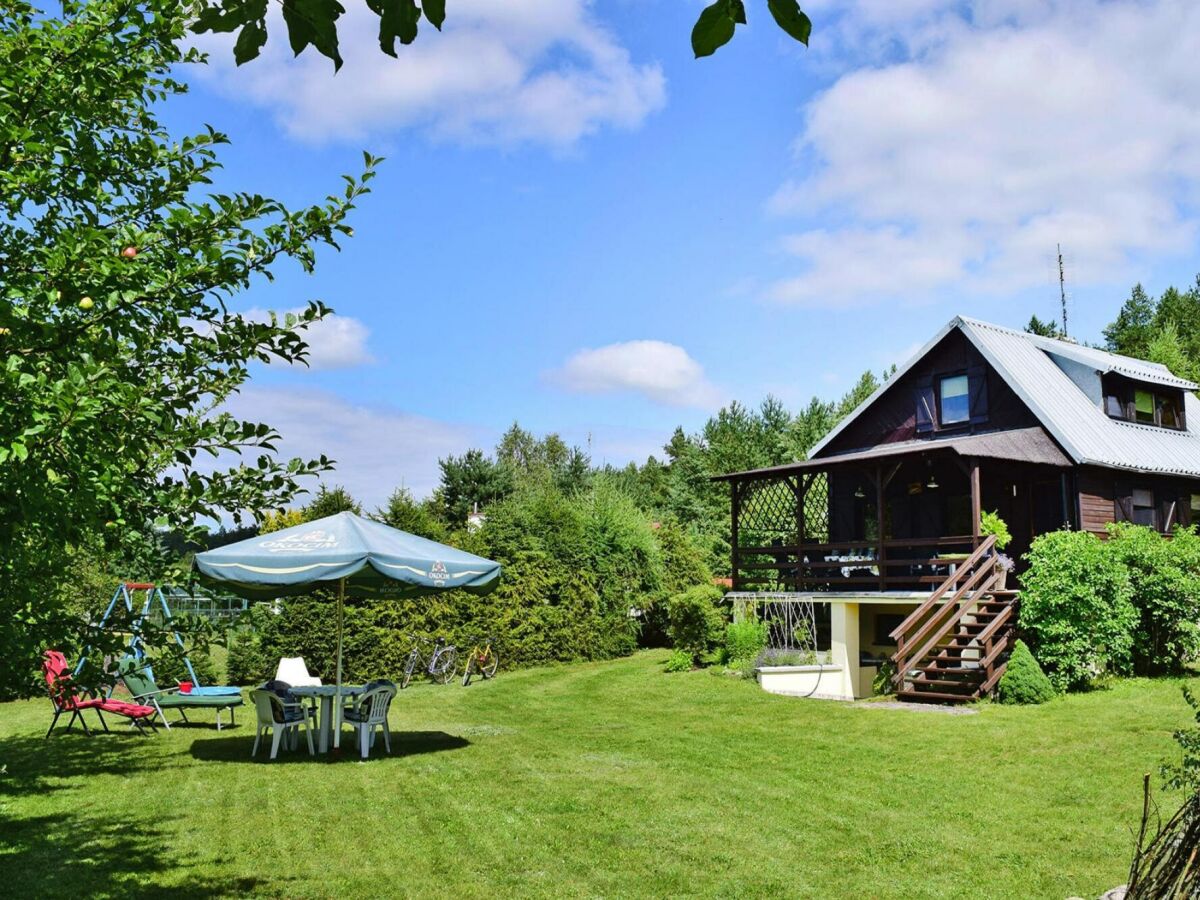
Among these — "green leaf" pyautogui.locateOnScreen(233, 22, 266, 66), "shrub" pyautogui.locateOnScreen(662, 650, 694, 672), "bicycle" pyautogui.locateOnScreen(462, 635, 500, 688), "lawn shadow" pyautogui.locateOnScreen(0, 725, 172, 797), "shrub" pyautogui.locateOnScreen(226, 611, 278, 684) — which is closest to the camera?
"green leaf" pyautogui.locateOnScreen(233, 22, 266, 66)

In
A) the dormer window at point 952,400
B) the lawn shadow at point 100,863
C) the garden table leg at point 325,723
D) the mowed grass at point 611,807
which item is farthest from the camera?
the dormer window at point 952,400

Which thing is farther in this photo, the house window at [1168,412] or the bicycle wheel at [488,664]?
the house window at [1168,412]

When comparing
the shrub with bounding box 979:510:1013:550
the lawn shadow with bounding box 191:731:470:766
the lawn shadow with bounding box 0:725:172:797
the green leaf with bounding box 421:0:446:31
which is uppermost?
the green leaf with bounding box 421:0:446:31

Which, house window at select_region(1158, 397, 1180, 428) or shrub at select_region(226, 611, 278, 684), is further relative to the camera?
house window at select_region(1158, 397, 1180, 428)

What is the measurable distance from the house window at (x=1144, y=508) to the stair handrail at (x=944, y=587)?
6.05m

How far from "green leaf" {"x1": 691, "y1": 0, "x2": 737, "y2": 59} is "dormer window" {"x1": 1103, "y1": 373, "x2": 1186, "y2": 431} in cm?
2228

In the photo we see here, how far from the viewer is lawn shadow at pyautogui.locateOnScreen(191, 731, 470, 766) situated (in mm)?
10828

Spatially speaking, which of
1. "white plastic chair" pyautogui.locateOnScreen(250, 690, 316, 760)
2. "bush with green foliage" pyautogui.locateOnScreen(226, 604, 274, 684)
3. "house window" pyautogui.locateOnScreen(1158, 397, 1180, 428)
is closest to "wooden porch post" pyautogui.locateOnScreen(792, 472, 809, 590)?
"house window" pyautogui.locateOnScreen(1158, 397, 1180, 428)

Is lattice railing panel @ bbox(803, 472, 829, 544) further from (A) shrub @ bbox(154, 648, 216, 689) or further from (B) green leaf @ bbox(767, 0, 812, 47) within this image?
(B) green leaf @ bbox(767, 0, 812, 47)

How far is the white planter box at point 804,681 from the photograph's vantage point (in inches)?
660

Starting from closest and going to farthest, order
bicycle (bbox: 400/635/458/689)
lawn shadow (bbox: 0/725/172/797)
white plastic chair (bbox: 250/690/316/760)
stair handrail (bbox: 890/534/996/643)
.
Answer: lawn shadow (bbox: 0/725/172/797), white plastic chair (bbox: 250/690/316/760), stair handrail (bbox: 890/534/996/643), bicycle (bbox: 400/635/458/689)

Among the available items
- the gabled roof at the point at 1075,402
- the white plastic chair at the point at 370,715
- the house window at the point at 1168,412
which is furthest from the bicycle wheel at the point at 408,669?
the house window at the point at 1168,412

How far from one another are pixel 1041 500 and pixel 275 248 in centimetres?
1933

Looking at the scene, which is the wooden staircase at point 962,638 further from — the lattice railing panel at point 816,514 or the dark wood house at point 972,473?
the lattice railing panel at point 816,514
